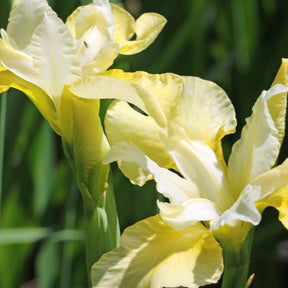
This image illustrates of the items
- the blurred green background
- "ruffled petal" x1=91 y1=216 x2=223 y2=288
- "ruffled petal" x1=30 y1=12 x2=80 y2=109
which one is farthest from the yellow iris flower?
the blurred green background

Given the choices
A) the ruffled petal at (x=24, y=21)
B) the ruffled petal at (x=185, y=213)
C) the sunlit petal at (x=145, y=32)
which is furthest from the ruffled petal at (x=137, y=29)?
the ruffled petal at (x=185, y=213)

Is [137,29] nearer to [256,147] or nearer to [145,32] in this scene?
[145,32]

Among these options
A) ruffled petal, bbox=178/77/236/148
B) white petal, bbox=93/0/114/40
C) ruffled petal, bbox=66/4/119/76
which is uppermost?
white petal, bbox=93/0/114/40

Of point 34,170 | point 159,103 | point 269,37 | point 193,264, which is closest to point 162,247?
point 193,264

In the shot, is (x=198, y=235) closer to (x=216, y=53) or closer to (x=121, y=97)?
(x=121, y=97)

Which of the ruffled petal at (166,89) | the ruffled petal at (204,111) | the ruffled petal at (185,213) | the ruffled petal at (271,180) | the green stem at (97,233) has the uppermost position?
the ruffled petal at (166,89)

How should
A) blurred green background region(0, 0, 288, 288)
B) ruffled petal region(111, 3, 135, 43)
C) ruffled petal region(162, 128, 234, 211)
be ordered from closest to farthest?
ruffled petal region(162, 128, 234, 211) < ruffled petal region(111, 3, 135, 43) < blurred green background region(0, 0, 288, 288)

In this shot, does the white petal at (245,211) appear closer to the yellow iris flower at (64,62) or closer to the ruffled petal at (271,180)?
the ruffled petal at (271,180)

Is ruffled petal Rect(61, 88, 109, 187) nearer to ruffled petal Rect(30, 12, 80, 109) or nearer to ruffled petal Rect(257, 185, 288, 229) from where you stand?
ruffled petal Rect(30, 12, 80, 109)
